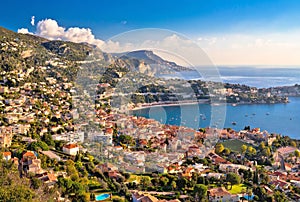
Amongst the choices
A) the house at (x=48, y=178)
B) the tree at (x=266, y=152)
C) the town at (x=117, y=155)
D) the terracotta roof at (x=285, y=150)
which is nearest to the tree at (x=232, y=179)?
the town at (x=117, y=155)

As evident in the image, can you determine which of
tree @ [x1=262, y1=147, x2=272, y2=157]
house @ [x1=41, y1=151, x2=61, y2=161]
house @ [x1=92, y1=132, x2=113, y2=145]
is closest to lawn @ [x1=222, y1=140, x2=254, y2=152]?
tree @ [x1=262, y1=147, x2=272, y2=157]

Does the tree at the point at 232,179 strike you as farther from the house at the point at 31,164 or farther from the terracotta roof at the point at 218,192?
the house at the point at 31,164

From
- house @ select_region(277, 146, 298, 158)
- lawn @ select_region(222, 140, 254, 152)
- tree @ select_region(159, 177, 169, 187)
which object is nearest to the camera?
tree @ select_region(159, 177, 169, 187)

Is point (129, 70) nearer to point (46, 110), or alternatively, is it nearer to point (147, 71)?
point (147, 71)

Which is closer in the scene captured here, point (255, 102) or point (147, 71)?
point (147, 71)

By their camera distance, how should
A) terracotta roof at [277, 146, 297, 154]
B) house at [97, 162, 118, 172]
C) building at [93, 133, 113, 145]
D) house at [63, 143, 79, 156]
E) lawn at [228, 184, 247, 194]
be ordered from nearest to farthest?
1. house at [97, 162, 118, 172]
2. lawn at [228, 184, 247, 194]
3. house at [63, 143, 79, 156]
4. building at [93, 133, 113, 145]
5. terracotta roof at [277, 146, 297, 154]

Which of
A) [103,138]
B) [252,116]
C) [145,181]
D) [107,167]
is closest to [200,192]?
[145,181]

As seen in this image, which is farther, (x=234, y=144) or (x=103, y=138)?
(x=234, y=144)

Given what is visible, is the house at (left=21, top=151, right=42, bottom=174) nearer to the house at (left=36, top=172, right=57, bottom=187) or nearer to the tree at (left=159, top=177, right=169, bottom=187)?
the house at (left=36, top=172, right=57, bottom=187)

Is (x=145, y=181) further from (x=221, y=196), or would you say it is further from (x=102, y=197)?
(x=221, y=196)

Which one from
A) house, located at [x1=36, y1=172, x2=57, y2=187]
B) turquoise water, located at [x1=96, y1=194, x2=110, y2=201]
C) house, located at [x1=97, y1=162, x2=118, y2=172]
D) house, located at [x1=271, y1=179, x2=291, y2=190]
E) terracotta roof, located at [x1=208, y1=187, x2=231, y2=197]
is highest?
house, located at [x1=36, y1=172, x2=57, y2=187]

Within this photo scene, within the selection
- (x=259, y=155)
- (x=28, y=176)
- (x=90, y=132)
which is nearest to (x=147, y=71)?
(x=90, y=132)
